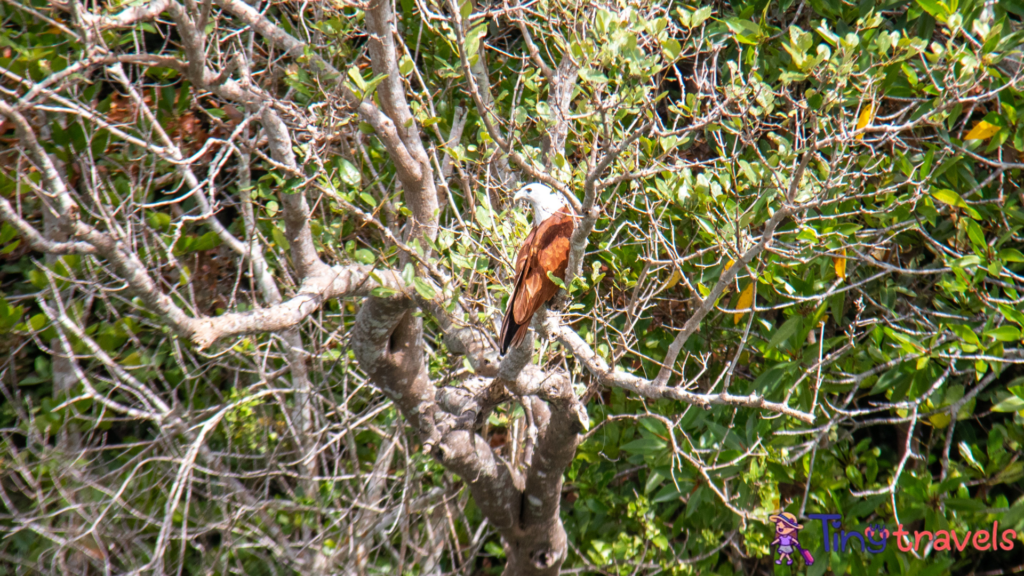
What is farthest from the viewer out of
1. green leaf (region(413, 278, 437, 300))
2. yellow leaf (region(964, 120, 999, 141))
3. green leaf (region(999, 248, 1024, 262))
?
yellow leaf (region(964, 120, 999, 141))

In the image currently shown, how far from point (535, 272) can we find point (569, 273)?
249mm

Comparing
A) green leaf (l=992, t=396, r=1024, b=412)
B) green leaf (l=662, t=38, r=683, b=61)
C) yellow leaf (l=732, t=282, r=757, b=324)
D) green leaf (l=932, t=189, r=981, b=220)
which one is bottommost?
green leaf (l=992, t=396, r=1024, b=412)

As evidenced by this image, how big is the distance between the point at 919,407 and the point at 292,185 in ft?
8.04

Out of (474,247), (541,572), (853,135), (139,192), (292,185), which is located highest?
(853,135)

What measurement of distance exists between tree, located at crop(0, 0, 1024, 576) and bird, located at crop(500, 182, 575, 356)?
0.07m

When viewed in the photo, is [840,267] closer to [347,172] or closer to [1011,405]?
[1011,405]

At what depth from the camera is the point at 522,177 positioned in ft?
10.8

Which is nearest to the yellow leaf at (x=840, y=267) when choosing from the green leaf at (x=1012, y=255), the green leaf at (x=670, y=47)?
the green leaf at (x=1012, y=255)

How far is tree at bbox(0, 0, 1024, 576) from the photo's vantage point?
7.27ft

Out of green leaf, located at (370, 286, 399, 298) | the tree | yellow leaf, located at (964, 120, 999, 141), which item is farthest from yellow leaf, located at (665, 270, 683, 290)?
yellow leaf, located at (964, 120, 999, 141)

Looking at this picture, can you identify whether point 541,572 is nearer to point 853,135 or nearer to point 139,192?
point 853,135

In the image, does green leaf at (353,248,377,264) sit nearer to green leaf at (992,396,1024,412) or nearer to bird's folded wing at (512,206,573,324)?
bird's folded wing at (512,206,573,324)

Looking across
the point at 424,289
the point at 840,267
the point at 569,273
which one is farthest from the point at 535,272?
Result: the point at 840,267

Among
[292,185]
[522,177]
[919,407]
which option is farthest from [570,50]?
[919,407]
